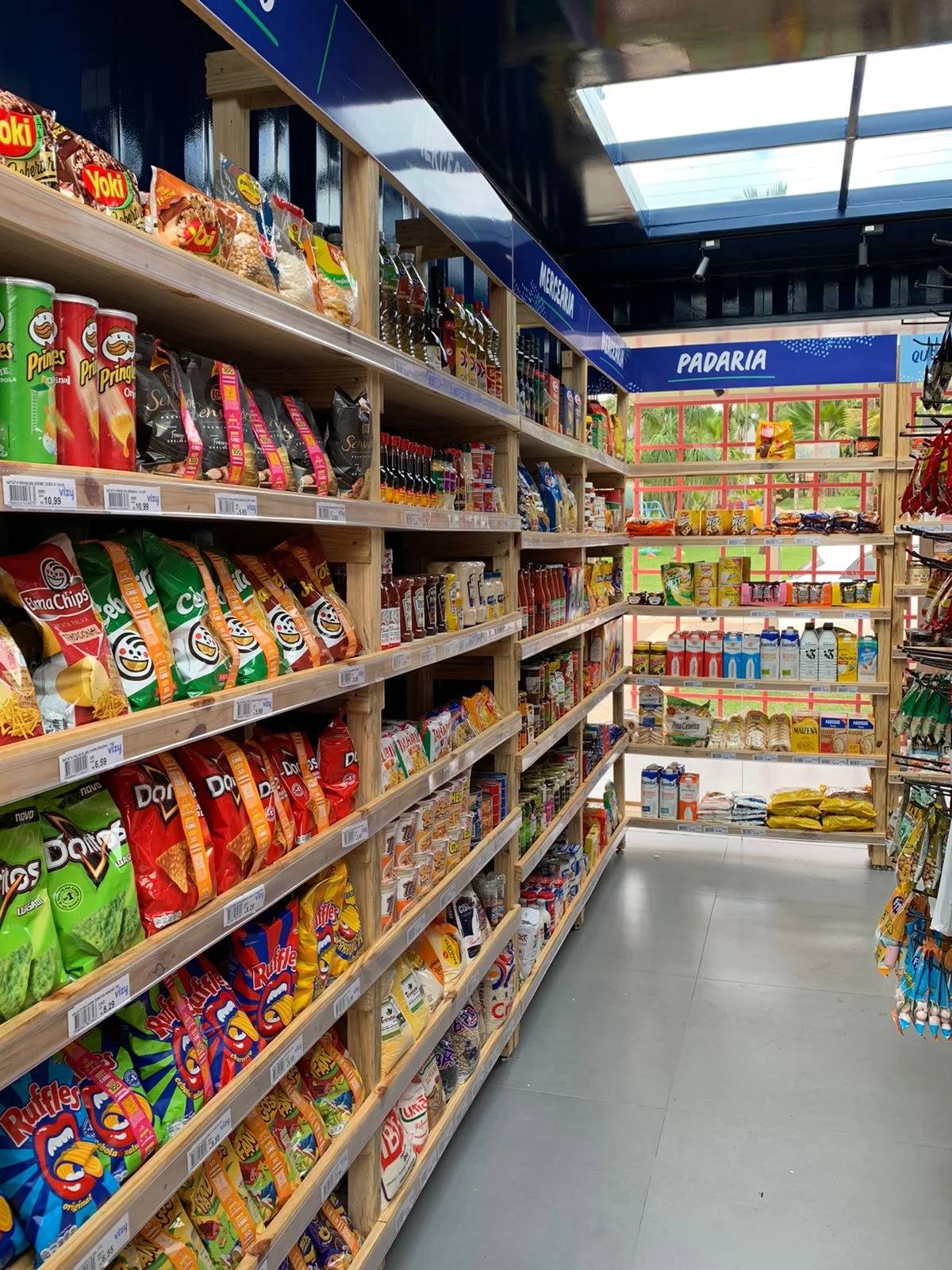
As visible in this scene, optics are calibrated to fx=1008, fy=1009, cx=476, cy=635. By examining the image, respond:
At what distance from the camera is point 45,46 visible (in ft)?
6.17

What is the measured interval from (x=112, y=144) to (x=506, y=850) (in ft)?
8.34

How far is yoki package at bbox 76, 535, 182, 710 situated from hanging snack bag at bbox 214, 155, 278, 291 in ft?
1.85

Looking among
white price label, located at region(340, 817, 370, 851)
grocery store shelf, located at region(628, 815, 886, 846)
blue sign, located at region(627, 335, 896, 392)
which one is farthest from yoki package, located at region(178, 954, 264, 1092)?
blue sign, located at region(627, 335, 896, 392)

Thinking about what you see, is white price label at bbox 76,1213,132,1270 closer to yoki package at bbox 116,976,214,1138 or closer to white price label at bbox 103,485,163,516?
yoki package at bbox 116,976,214,1138

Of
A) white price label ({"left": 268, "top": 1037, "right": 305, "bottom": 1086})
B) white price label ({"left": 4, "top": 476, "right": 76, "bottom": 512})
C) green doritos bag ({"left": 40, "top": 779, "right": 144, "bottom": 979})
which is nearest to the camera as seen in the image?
white price label ({"left": 4, "top": 476, "right": 76, "bottom": 512})

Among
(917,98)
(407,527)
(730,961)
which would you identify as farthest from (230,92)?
(730,961)

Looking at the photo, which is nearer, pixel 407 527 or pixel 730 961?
pixel 407 527

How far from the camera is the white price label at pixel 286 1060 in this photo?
6.28 feet

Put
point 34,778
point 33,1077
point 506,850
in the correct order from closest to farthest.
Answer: point 34,778 → point 33,1077 → point 506,850

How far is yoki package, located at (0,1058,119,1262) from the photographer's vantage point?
141 centimetres

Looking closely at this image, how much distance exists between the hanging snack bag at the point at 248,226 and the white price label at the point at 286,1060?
1458mm

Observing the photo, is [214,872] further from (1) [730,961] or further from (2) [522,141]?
(2) [522,141]

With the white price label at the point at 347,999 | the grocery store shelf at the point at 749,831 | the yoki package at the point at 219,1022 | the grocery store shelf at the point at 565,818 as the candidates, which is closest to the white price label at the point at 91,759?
the yoki package at the point at 219,1022

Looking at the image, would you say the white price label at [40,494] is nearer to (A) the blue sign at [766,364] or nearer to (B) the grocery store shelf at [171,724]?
(B) the grocery store shelf at [171,724]
